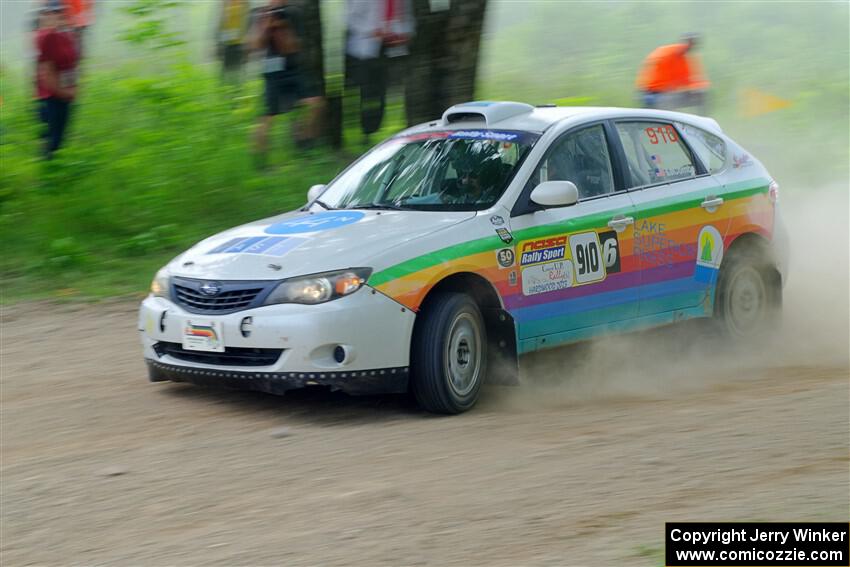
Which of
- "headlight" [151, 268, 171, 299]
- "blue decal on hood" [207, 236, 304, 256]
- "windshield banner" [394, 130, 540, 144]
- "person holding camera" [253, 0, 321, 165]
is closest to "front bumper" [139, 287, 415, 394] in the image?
"blue decal on hood" [207, 236, 304, 256]

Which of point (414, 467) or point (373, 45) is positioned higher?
point (373, 45)

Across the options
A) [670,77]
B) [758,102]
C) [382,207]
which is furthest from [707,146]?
[758,102]

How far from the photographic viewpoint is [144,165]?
13.4 m

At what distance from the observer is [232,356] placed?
698 cm

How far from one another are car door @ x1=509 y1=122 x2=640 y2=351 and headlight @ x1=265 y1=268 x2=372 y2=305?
1.13 m

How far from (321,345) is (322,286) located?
12.7 inches

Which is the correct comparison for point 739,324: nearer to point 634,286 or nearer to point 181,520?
point 634,286

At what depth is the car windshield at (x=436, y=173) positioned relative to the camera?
7.76 metres

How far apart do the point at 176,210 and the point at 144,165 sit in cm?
69

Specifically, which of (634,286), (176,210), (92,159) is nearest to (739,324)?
(634,286)

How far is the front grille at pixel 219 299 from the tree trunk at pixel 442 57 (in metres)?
5.94

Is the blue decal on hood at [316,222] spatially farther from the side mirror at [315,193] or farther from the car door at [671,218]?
the car door at [671,218]

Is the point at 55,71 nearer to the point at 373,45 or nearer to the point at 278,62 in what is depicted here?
the point at 278,62

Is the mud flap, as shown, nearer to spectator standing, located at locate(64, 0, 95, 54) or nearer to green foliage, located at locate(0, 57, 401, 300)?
green foliage, located at locate(0, 57, 401, 300)
